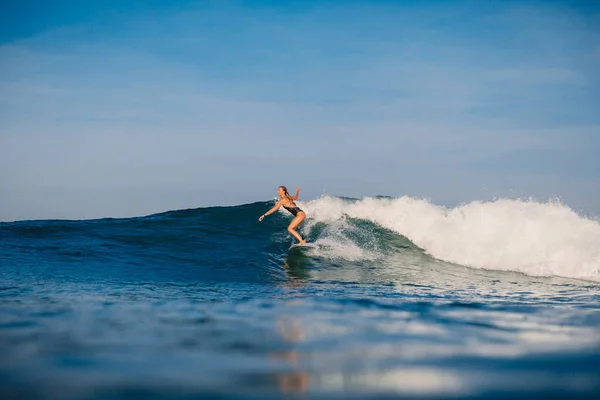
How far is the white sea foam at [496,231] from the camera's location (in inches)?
514

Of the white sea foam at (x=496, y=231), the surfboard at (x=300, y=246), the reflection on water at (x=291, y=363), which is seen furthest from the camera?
the surfboard at (x=300, y=246)

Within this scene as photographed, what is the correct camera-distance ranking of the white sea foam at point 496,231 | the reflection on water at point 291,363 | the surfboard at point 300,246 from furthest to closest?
1. the surfboard at point 300,246
2. the white sea foam at point 496,231
3. the reflection on water at point 291,363

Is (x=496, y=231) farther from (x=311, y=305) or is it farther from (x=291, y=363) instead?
(x=291, y=363)

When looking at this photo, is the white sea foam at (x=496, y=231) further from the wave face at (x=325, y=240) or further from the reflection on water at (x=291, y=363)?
the reflection on water at (x=291, y=363)

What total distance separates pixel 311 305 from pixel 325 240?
300 inches

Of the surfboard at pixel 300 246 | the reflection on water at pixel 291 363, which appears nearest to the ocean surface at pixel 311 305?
the reflection on water at pixel 291 363

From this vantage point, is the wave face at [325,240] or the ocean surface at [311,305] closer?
the ocean surface at [311,305]

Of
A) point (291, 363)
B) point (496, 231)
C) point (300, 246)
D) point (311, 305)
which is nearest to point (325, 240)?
point (300, 246)

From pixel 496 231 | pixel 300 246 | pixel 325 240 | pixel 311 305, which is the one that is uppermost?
pixel 496 231

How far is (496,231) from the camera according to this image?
48.3ft

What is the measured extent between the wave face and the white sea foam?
0.03 meters

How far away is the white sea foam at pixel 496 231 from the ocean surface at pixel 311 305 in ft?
0.17

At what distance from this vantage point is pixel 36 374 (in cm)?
330

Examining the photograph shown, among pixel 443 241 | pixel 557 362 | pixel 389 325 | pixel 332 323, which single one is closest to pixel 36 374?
pixel 332 323
